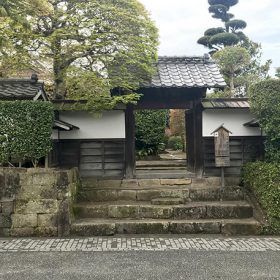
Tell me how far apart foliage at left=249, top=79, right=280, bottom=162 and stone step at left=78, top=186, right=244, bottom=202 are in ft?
5.42

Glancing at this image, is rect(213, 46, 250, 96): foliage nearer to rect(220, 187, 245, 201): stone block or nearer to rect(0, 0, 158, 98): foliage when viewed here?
rect(220, 187, 245, 201): stone block

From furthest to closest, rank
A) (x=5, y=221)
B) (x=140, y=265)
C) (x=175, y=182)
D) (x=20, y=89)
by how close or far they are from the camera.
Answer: (x=175, y=182)
(x=20, y=89)
(x=5, y=221)
(x=140, y=265)

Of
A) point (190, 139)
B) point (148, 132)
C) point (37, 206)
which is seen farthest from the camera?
point (148, 132)

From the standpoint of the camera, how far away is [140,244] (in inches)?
274

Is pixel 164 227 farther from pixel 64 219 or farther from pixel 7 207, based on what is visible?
pixel 7 207

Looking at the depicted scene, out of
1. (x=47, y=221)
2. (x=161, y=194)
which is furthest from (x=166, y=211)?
(x=47, y=221)

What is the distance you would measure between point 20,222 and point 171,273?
168 inches

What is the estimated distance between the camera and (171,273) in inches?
208

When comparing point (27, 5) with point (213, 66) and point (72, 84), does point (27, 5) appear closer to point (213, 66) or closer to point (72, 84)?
point (72, 84)

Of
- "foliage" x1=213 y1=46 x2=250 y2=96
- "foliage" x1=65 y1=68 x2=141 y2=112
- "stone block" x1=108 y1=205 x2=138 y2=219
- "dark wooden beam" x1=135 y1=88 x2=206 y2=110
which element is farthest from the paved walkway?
"foliage" x1=213 y1=46 x2=250 y2=96

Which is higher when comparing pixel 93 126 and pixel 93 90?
pixel 93 90

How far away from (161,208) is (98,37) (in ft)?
16.4

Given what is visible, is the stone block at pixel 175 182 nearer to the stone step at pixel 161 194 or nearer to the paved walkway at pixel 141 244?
the stone step at pixel 161 194

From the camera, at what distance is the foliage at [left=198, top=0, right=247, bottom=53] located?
2694 cm
